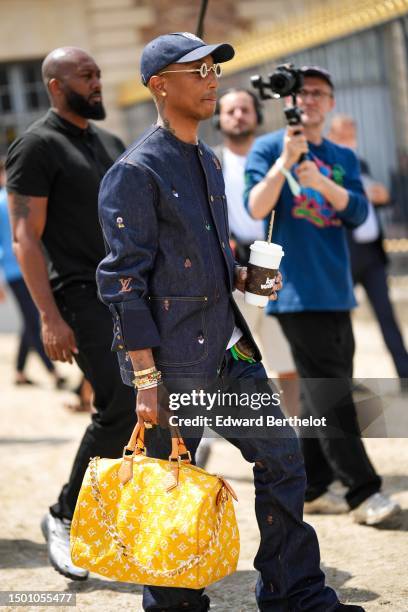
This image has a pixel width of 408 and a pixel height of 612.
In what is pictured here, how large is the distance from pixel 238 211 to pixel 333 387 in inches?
52.6

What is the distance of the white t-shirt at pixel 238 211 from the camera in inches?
220

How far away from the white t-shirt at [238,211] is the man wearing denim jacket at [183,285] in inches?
82.8

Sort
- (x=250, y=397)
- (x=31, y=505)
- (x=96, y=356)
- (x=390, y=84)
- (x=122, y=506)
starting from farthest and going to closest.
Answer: (x=390, y=84) → (x=31, y=505) → (x=96, y=356) → (x=250, y=397) → (x=122, y=506)

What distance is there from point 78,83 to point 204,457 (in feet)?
7.21

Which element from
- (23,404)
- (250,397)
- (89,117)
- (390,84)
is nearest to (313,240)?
(89,117)

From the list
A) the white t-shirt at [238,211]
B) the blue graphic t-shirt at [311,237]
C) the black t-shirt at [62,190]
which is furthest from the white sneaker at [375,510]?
the white t-shirt at [238,211]

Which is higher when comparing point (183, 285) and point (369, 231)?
point (183, 285)

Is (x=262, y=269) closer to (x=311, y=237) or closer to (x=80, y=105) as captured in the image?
(x=311, y=237)

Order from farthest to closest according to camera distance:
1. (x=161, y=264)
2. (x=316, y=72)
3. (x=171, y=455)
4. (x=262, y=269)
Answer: (x=316, y=72), (x=262, y=269), (x=161, y=264), (x=171, y=455)

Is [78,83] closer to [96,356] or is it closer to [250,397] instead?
[96,356]

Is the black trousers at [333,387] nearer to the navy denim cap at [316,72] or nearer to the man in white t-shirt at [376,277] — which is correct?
the navy denim cap at [316,72]

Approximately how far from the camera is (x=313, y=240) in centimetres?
467

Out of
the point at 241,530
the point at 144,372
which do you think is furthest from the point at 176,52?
the point at 241,530

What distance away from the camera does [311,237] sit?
467 centimetres
